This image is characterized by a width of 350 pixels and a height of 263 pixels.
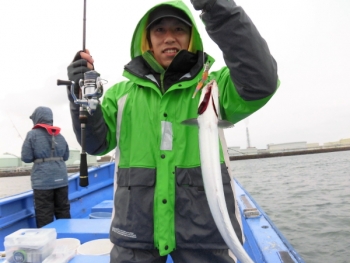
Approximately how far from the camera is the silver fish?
1.77 meters

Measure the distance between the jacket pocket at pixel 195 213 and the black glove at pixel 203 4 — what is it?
3.63 ft

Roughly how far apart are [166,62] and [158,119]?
1.88ft

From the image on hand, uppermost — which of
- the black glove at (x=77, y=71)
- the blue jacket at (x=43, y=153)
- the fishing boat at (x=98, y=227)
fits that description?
the black glove at (x=77, y=71)

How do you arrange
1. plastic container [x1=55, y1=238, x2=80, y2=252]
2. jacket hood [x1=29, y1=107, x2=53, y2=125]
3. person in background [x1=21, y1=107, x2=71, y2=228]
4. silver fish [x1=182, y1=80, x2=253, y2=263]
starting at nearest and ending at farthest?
silver fish [x1=182, y1=80, x2=253, y2=263]
plastic container [x1=55, y1=238, x2=80, y2=252]
person in background [x1=21, y1=107, x2=71, y2=228]
jacket hood [x1=29, y1=107, x2=53, y2=125]

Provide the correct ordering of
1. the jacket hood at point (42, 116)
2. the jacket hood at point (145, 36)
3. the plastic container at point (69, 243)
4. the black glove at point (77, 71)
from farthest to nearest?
the jacket hood at point (42, 116)
the plastic container at point (69, 243)
the jacket hood at point (145, 36)
the black glove at point (77, 71)

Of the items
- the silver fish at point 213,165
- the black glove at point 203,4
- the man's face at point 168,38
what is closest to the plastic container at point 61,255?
the silver fish at point 213,165

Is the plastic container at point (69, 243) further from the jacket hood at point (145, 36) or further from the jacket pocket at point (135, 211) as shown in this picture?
the jacket hood at point (145, 36)

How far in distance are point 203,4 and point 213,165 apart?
1.03 meters

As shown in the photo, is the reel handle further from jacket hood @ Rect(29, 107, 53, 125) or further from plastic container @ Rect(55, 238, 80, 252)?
jacket hood @ Rect(29, 107, 53, 125)

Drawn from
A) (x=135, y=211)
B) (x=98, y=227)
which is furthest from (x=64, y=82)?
(x=98, y=227)

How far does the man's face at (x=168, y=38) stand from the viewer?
248cm

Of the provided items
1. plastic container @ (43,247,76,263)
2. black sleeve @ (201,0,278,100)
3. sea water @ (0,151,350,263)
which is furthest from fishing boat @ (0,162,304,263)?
sea water @ (0,151,350,263)

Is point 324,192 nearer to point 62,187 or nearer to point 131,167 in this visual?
point 62,187

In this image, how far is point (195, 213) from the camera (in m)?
2.08
